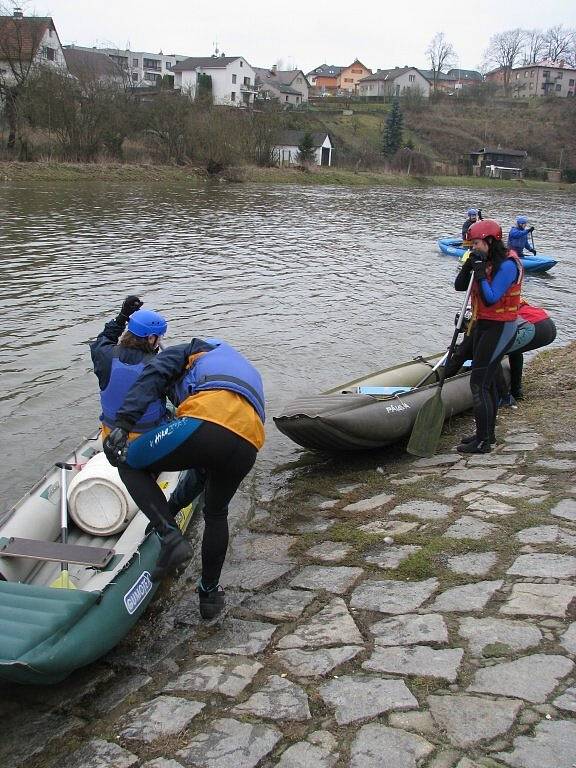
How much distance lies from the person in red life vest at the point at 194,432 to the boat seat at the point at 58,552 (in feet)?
1.43

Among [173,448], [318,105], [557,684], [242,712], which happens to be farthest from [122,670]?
[318,105]

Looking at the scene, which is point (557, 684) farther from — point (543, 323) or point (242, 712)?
point (543, 323)

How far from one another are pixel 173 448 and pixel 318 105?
90.7 metres

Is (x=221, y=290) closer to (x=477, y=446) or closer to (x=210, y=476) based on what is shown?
(x=477, y=446)

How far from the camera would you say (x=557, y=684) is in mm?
2852

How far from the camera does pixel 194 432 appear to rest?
3391 millimetres

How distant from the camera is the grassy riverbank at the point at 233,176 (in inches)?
1315

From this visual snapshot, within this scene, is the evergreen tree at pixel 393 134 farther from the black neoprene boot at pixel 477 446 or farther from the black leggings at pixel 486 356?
the black neoprene boot at pixel 477 446

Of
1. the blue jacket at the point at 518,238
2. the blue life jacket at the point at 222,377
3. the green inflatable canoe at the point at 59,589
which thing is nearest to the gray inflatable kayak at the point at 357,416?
the green inflatable canoe at the point at 59,589

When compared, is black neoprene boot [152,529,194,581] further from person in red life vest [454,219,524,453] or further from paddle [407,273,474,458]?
person in red life vest [454,219,524,453]

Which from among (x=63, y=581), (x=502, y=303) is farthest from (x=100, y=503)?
(x=502, y=303)

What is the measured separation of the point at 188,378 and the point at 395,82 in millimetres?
109871

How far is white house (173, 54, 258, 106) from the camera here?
74.5 metres

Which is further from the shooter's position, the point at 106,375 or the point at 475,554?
the point at 106,375
